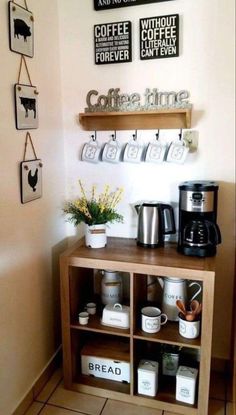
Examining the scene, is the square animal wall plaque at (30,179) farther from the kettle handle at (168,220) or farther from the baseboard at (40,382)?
the baseboard at (40,382)

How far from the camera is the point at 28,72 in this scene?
4.90 ft

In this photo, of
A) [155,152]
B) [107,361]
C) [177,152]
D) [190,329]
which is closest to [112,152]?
[155,152]

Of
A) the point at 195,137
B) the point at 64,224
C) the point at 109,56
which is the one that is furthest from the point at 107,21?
the point at 64,224

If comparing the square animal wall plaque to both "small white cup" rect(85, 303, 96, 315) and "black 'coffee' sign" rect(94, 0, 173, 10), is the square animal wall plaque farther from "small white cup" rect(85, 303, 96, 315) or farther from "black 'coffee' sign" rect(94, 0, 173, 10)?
"black 'coffee' sign" rect(94, 0, 173, 10)

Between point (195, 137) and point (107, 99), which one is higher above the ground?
point (107, 99)

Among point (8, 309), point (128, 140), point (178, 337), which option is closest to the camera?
point (8, 309)

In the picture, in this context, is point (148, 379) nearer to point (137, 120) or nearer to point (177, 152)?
point (177, 152)

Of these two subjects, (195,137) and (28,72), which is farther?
(195,137)

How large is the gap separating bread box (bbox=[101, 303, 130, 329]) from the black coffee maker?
0.40 metres

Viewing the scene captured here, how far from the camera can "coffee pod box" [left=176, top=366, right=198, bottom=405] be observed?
155cm

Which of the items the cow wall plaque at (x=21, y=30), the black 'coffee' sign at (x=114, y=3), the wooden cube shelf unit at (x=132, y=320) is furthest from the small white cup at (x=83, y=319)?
the black 'coffee' sign at (x=114, y=3)

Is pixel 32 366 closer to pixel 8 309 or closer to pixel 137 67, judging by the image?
pixel 8 309

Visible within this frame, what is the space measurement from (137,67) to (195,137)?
0.45 m

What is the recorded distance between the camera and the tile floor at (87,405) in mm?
1590
